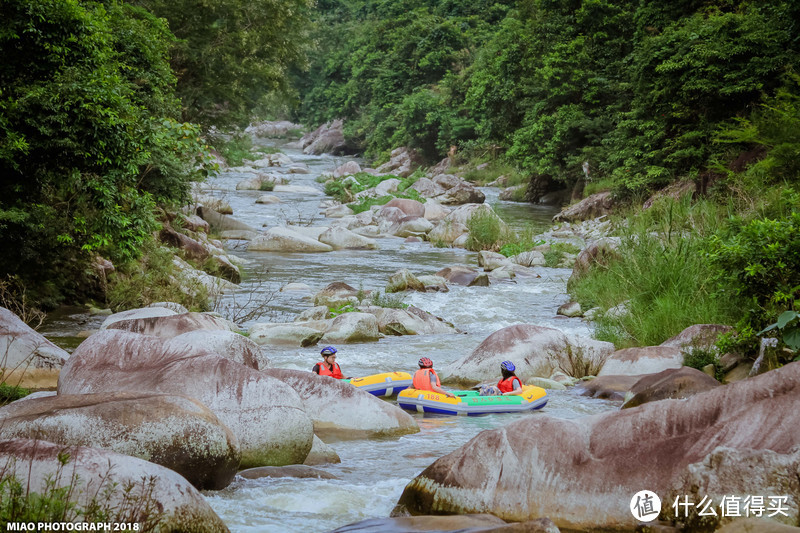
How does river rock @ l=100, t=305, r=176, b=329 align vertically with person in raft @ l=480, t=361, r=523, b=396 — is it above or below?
above

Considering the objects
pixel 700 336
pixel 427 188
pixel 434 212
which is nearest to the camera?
pixel 700 336

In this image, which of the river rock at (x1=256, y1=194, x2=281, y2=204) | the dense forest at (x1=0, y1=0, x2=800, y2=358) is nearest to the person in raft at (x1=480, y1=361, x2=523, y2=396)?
the dense forest at (x1=0, y1=0, x2=800, y2=358)

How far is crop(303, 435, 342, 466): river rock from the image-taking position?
6430 mm

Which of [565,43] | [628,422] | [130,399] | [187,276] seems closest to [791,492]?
[628,422]

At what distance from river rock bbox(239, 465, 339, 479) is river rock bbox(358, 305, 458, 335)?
6.41m

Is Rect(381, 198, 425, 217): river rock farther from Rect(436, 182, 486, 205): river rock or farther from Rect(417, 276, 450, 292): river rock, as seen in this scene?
Rect(417, 276, 450, 292): river rock

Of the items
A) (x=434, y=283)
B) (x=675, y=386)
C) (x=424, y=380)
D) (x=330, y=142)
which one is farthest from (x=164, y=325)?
(x=330, y=142)

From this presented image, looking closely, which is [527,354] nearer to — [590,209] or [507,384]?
[507,384]

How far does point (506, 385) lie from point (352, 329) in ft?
11.8

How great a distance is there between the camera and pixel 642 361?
9.14m

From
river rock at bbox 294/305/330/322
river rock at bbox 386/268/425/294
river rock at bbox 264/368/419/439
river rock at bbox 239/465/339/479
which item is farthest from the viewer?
river rock at bbox 386/268/425/294

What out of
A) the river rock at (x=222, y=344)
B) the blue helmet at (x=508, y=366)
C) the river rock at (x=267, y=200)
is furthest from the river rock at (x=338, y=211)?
the river rock at (x=222, y=344)

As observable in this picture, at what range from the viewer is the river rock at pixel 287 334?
11.4 m

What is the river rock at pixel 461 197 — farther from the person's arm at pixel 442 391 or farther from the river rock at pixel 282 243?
the person's arm at pixel 442 391
